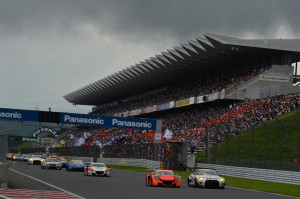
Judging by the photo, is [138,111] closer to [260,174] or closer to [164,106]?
[164,106]

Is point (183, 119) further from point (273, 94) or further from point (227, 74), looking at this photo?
point (273, 94)

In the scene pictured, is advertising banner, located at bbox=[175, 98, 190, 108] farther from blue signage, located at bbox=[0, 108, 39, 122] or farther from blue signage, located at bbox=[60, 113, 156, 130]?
blue signage, located at bbox=[0, 108, 39, 122]

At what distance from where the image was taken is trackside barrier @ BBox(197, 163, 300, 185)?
31.3 meters

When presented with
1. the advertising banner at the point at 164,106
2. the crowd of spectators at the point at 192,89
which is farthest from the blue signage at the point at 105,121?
the advertising banner at the point at 164,106

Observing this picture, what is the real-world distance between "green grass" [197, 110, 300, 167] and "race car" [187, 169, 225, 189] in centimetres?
675

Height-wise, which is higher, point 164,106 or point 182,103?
point 182,103

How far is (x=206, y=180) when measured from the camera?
2611 cm

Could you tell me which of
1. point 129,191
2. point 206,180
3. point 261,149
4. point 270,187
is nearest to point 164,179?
point 206,180

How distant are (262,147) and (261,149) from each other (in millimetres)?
381

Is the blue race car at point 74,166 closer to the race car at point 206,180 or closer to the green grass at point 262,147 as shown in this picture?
the green grass at point 262,147

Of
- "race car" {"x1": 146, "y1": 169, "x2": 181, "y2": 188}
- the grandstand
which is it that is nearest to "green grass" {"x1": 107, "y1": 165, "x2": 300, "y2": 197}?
"race car" {"x1": 146, "y1": 169, "x2": 181, "y2": 188}

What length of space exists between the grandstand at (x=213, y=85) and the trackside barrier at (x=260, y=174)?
7.97 ft

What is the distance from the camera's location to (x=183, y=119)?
242 ft

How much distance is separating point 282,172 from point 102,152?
3813 centimetres
